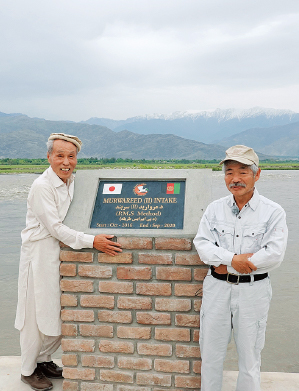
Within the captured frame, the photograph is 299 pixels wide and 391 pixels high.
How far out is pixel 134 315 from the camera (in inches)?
113

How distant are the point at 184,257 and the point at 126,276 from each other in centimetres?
44

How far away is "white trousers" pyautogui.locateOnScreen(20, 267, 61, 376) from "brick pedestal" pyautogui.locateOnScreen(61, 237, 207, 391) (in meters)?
0.24

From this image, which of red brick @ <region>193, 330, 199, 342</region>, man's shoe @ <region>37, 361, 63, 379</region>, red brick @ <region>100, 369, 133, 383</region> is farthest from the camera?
man's shoe @ <region>37, 361, 63, 379</region>

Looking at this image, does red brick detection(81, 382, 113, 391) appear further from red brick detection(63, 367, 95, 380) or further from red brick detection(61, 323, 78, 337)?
red brick detection(61, 323, 78, 337)

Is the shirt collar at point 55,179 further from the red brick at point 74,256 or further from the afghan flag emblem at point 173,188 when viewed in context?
the afghan flag emblem at point 173,188

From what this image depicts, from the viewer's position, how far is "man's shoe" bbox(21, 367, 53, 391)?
10.1 feet

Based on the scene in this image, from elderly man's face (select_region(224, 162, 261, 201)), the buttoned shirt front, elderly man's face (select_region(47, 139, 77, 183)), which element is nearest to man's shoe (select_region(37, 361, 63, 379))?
the buttoned shirt front

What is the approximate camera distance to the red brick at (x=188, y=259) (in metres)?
2.72

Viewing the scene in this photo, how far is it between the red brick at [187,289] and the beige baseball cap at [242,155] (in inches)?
35.6

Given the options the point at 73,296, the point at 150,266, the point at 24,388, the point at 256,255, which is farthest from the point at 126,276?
the point at 24,388

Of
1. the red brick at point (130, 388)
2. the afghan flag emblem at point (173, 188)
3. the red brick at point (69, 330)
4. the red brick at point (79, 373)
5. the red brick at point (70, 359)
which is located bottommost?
the red brick at point (130, 388)

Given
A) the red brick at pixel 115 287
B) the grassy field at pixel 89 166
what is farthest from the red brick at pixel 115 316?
the grassy field at pixel 89 166

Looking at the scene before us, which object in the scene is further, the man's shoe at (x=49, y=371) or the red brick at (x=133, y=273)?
the man's shoe at (x=49, y=371)

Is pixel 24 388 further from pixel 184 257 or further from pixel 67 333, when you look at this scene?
pixel 184 257
